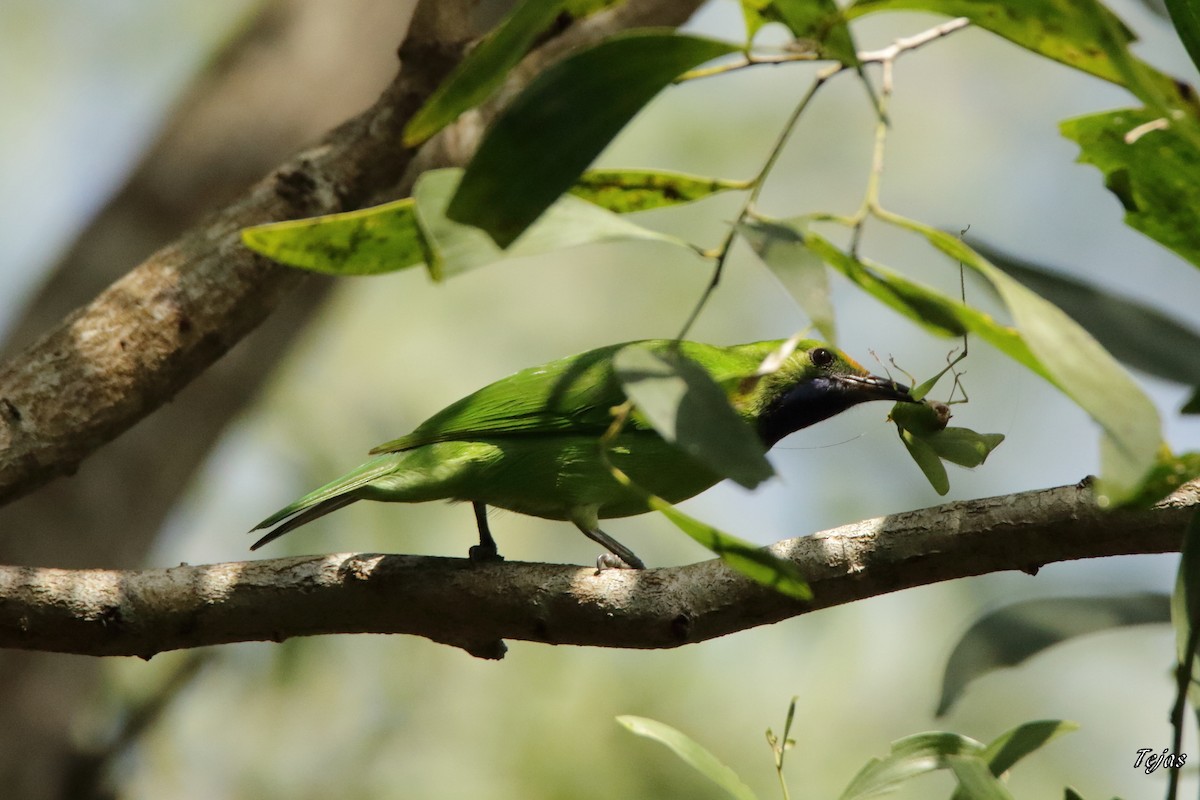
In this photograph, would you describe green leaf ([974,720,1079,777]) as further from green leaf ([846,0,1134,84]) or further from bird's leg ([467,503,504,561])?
bird's leg ([467,503,504,561])

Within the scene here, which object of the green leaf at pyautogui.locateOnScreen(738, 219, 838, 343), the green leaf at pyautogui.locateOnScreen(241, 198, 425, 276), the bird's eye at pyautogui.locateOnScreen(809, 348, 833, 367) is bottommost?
the bird's eye at pyautogui.locateOnScreen(809, 348, 833, 367)

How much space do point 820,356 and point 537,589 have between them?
184 cm

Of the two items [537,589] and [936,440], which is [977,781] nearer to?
[936,440]

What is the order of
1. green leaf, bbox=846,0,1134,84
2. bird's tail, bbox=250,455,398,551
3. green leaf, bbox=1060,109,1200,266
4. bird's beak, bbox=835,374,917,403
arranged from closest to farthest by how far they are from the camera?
green leaf, bbox=846,0,1134,84 < green leaf, bbox=1060,109,1200,266 < bird's tail, bbox=250,455,398,551 < bird's beak, bbox=835,374,917,403

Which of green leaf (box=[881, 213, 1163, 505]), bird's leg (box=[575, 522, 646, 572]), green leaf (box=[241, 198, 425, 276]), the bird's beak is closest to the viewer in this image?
green leaf (box=[881, 213, 1163, 505])

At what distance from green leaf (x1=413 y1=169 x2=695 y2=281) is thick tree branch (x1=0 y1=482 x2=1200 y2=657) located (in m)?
1.14

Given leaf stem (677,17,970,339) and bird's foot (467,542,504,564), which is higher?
leaf stem (677,17,970,339)

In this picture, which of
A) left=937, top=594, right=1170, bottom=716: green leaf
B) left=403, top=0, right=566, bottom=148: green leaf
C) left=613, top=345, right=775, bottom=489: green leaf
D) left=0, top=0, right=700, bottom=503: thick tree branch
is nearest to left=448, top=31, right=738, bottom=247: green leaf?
left=403, top=0, right=566, bottom=148: green leaf

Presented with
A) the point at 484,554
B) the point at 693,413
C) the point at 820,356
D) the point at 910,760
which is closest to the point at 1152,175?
the point at 693,413

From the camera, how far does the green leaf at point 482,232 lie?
60.5 inches

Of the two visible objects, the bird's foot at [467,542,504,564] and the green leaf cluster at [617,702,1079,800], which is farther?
the bird's foot at [467,542,504,564]

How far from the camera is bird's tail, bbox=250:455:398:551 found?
3.53 m

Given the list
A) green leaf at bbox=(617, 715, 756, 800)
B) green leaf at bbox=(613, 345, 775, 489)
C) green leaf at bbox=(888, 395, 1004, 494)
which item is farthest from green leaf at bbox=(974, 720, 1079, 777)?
green leaf at bbox=(613, 345, 775, 489)

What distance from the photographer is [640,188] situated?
2.02 m
